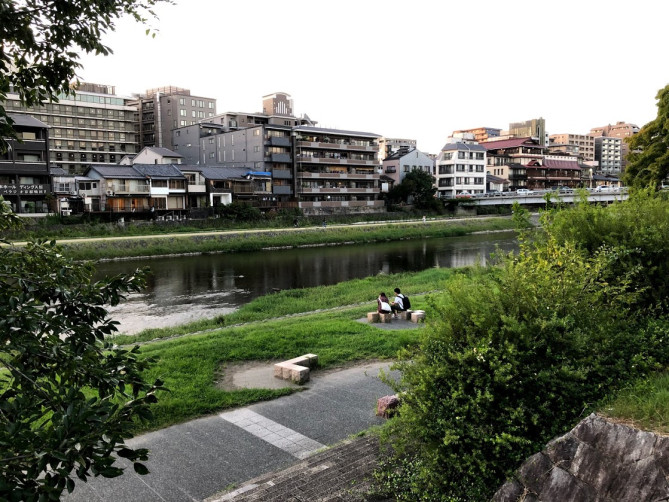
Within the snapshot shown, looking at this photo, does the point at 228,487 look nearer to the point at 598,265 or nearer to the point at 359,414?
the point at 359,414

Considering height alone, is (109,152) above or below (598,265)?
above

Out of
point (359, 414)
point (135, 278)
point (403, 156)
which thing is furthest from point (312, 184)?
point (135, 278)

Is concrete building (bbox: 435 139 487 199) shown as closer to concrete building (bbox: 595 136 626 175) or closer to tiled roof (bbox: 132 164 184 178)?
tiled roof (bbox: 132 164 184 178)

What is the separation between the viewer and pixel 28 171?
4625cm

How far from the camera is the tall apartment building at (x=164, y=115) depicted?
81.2 m

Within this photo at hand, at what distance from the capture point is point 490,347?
16.1 feet

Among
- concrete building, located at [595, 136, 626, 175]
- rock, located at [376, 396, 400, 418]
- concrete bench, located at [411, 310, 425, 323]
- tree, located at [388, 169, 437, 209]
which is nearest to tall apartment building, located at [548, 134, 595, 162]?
concrete building, located at [595, 136, 626, 175]

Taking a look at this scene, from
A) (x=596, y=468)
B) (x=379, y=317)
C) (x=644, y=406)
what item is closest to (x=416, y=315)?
(x=379, y=317)

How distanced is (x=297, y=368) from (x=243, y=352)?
2.21 meters

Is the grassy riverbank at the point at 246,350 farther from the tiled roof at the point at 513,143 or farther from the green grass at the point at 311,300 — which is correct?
the tiled roof at the point at 513,143

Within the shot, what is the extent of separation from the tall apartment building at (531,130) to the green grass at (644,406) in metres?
115

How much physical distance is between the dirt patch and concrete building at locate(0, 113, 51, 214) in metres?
42.3

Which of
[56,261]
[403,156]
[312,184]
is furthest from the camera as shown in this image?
[403,156]

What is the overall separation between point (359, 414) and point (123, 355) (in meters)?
5.45
